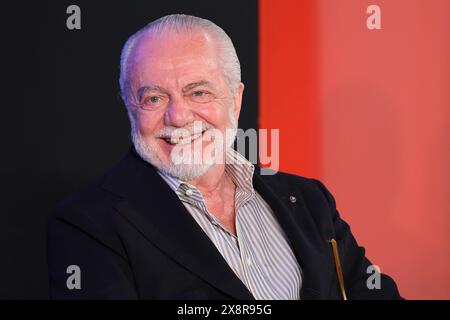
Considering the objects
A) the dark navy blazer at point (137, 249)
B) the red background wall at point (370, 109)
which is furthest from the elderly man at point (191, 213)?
the red background wall at point (370, 109)

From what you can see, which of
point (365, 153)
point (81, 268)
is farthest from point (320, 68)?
point (81, 268)

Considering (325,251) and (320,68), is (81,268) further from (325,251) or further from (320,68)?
(320,68)

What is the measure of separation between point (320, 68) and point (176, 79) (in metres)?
0.98

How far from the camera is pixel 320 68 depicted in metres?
2.59

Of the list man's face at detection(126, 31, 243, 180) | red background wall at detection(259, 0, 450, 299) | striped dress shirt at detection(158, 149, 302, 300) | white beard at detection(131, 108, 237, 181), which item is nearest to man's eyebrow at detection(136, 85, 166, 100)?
man's face at detection(126, 31, 243, 180)

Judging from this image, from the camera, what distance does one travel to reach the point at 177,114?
5.77ft

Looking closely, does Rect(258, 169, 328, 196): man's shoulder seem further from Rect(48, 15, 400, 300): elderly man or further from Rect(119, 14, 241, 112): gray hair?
Rect(119, 14, 241, 112): gray hair

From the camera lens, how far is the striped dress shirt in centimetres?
172

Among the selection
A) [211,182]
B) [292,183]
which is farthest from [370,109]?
[211,182]

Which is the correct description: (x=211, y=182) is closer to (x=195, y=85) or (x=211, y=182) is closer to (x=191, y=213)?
(x=191, y=213)

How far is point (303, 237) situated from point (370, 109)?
931 mm

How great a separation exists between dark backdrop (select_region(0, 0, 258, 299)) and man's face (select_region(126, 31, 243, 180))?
44 cm

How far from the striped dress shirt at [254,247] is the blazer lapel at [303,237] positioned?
29mm

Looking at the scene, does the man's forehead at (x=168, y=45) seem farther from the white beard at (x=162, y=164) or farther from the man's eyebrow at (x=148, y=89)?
the white beard at (x=162, y=164)
